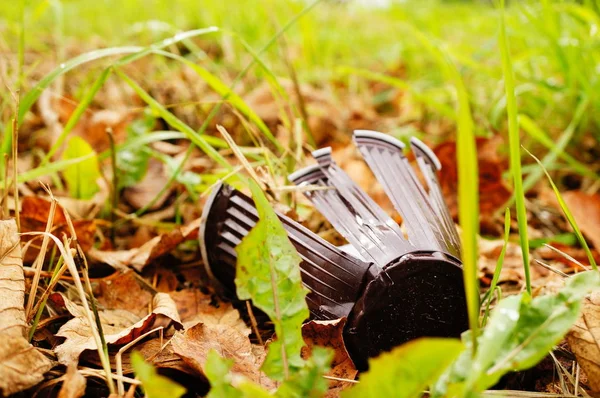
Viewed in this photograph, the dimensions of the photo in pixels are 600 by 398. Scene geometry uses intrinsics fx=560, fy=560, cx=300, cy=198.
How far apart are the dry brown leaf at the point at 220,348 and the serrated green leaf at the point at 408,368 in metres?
0.29

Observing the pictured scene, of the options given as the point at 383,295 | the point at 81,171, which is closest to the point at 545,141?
the point at 383,295

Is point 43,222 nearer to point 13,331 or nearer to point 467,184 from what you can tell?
point 13,331

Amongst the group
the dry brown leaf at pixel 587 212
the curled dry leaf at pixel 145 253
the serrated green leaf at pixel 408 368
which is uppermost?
the serrated green leaf at pixel 408 368

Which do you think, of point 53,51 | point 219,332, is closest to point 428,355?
point 219,332

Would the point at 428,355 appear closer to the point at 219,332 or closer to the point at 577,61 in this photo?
the point at 219,332

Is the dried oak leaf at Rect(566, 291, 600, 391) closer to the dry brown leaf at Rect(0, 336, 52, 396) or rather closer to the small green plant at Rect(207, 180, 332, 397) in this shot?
the small green plant at Rect(207, 180, 332, 397)

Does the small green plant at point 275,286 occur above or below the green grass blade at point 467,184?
below

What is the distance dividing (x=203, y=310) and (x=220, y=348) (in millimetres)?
284

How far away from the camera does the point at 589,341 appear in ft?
3.15

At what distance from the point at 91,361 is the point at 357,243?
20.9 inches

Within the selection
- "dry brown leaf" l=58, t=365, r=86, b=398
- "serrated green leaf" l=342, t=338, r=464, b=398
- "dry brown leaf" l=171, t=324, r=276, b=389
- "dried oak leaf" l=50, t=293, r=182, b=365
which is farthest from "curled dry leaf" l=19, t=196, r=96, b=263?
"serrated green leaf" l=342, t=338, r=464, b=398

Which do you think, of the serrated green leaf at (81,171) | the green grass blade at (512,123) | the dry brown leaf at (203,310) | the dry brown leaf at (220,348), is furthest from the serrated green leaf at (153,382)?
the serrated green leaf at (81,171)

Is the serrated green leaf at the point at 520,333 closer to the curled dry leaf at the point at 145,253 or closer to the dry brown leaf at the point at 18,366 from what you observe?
the dry brown leaf at the point at 18,366

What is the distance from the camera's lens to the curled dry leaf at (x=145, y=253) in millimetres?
Answer: 1423
